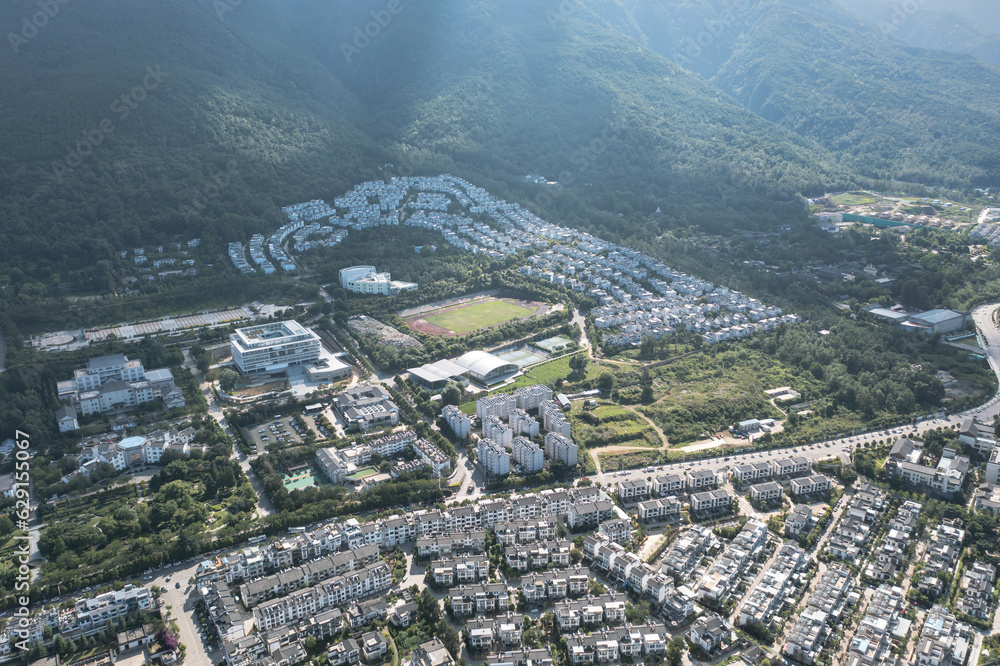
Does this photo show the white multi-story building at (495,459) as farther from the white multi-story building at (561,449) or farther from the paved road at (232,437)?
the paved road at (232,437)

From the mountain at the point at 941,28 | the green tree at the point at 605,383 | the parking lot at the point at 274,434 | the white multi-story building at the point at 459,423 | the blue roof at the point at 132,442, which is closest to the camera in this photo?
the blue roof at the point at 132,442

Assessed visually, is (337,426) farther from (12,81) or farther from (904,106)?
(904,106)

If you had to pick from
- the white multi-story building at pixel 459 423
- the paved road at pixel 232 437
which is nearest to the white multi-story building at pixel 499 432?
the white multi-story building at pixel 459 423

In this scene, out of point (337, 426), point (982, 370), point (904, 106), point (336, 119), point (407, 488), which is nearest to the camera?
point (407, 488)

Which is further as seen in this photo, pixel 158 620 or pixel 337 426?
pixel 337 426

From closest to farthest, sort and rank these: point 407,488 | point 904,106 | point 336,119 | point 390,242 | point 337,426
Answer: point 407,488
point 337,426
point 390,242
point 336,119
point 904,106

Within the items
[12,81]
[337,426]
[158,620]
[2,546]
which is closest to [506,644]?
[158,620]

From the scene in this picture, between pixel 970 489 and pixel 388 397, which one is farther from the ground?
pixel 388 397
